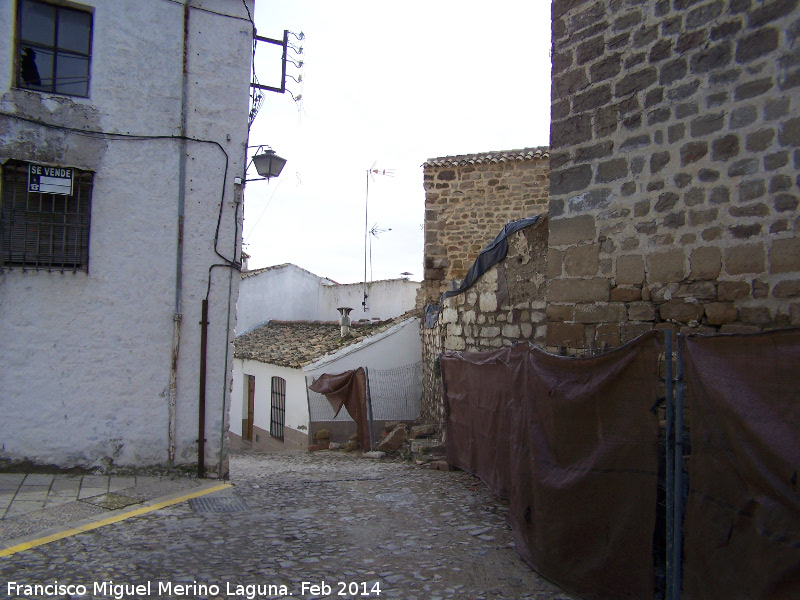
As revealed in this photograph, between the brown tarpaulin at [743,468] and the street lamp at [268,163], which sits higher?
the street lamp at [268,163]

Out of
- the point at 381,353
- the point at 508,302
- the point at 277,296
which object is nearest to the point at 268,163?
the point at 508,302

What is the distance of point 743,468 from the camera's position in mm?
2797

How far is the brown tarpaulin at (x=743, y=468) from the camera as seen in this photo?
2572 mm

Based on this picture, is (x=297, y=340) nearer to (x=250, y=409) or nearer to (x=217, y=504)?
(x=250, y=409)

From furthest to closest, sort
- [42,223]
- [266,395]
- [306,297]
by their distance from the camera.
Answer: [306,297] < [266,395] < [42,223]

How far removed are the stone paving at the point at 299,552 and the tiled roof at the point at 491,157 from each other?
8.41 meters

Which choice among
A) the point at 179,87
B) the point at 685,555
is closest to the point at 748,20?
the point at 685,555

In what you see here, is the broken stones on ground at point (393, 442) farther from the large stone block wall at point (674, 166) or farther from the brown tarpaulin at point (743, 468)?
the brown tarpaulin at point (743, 468)

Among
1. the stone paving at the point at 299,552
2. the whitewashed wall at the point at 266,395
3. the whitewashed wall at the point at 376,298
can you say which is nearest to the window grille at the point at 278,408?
the whitewashed wall at the point at 266,395

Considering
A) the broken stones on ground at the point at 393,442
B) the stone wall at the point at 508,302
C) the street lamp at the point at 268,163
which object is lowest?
the broken stones on ground at the point at 393,442

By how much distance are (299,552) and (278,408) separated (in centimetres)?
1194

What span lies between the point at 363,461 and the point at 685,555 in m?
7.83

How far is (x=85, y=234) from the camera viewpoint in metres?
6.79

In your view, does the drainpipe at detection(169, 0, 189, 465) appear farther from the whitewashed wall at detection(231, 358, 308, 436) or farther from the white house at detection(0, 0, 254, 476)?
the whitewashed wall at detection(231, 358, 308, 436)
